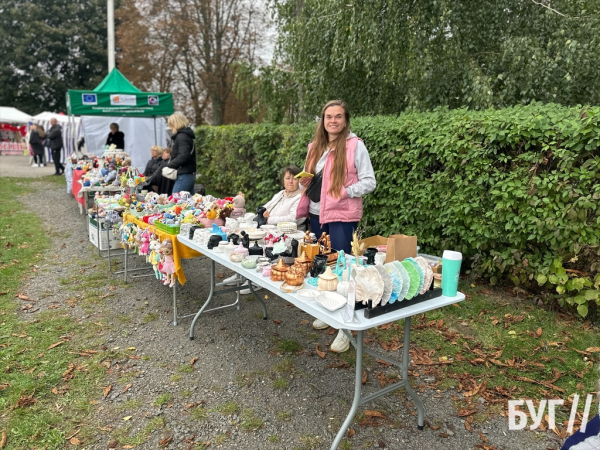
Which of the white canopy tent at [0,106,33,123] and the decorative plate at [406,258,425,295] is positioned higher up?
the white canopy tent at [0,106,33,123]

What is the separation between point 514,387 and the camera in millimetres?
2867

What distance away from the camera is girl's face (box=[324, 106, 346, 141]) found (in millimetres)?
3139

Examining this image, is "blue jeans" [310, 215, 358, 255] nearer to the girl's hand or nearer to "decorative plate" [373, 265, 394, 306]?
the girl's hand

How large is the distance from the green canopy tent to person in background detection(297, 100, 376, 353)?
7974mm

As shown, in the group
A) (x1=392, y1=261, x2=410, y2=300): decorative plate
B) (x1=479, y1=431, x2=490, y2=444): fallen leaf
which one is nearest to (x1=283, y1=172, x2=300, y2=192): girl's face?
(x1=392, y1=261, x2=410, y2=300): decorative plate

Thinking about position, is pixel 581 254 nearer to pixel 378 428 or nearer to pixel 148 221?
pixel 378 428

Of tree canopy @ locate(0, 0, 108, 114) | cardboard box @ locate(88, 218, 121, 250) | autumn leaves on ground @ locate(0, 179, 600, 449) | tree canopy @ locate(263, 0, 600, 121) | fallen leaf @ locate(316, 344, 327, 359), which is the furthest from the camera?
tree canopy @ locate(0, 0, 108, 114)

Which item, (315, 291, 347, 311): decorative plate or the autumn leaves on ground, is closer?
(315, 291, 347, 311): decorative plate

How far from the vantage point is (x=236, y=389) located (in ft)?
9.38

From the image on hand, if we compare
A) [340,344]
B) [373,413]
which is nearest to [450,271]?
[373,413]

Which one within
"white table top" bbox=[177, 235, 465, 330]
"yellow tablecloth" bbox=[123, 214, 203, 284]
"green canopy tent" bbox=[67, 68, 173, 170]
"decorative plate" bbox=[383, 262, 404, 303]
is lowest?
"yellow tablecloth" bbox=[123, 214, 203, 284]

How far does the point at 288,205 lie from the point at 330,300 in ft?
5.65

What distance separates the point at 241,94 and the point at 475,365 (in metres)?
7.92

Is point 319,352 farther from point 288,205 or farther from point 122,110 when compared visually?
point 122,110
